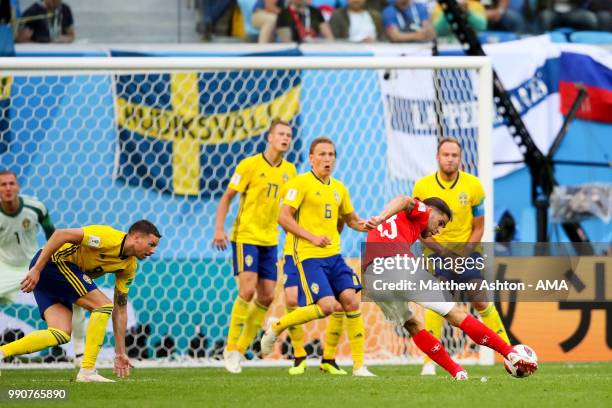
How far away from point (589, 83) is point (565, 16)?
1.39m

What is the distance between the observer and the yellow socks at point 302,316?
9250 mm

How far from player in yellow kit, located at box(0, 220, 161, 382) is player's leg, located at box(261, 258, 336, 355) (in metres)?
1.27

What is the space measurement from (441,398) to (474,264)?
2.90 metres

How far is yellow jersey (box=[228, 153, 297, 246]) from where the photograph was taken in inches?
411

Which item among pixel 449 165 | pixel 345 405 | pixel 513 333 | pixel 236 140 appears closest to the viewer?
pixel 345 405

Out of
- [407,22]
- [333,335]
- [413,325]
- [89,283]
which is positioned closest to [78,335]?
[89,283]

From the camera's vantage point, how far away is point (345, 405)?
22.6 ft

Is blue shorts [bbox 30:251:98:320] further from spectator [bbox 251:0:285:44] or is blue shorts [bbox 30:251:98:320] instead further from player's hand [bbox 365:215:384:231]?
spectator [bbox 251:0:285:44]

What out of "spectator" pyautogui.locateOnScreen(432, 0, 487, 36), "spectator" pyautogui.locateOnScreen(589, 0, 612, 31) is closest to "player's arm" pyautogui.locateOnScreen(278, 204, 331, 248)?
"spectator" pyautogui.locateOnScreen(432, 0, 487, 36)

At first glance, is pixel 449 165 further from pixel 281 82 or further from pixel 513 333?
pixel 281 82

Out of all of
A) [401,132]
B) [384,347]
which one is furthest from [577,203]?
[384,347]

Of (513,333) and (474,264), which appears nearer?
(474,264)

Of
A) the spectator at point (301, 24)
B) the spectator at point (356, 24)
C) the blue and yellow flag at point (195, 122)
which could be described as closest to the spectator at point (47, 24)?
the blue and yellow flag at point (195, 122)

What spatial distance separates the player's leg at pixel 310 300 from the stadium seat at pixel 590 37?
744 centimetres
